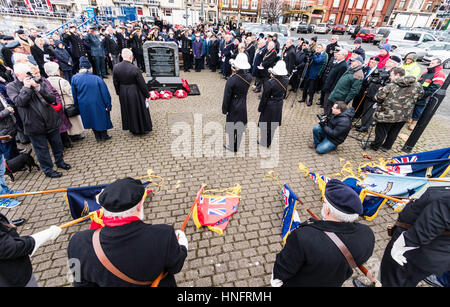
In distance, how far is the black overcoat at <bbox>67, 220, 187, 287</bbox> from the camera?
1.51 m

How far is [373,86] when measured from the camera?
21.4ft

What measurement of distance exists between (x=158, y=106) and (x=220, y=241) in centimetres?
634

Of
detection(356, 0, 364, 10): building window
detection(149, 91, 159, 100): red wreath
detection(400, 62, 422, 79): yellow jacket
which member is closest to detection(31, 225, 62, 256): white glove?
detection(149, 91, 159, 100): red wreath

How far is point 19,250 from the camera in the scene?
186 cm

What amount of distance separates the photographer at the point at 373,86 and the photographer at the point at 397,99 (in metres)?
0.67

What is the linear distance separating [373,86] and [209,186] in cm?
585

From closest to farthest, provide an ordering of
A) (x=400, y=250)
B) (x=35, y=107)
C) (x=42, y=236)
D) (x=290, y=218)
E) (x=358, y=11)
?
(x=42, y=236), (x=400, y=250), (x=290, y=218), (x=35, y=107), (x=358, y=11)

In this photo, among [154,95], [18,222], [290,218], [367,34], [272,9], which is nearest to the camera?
[290,218]

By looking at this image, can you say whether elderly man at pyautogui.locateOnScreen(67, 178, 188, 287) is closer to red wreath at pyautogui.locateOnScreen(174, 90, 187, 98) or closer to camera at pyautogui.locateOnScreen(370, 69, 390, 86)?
camera at pyautogui.locateOnScreen(370, 69, 390, 86)

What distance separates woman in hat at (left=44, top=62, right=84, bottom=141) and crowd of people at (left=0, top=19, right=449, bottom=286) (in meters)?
0.02

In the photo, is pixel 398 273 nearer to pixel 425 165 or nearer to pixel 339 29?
pixel 425 165

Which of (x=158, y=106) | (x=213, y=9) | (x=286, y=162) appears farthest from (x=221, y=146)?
(x=213, y=9)

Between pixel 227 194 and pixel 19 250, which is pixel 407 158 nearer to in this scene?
pixel 227 194

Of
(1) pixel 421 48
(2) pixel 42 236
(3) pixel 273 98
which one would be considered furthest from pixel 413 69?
(1) pixel 421 48
